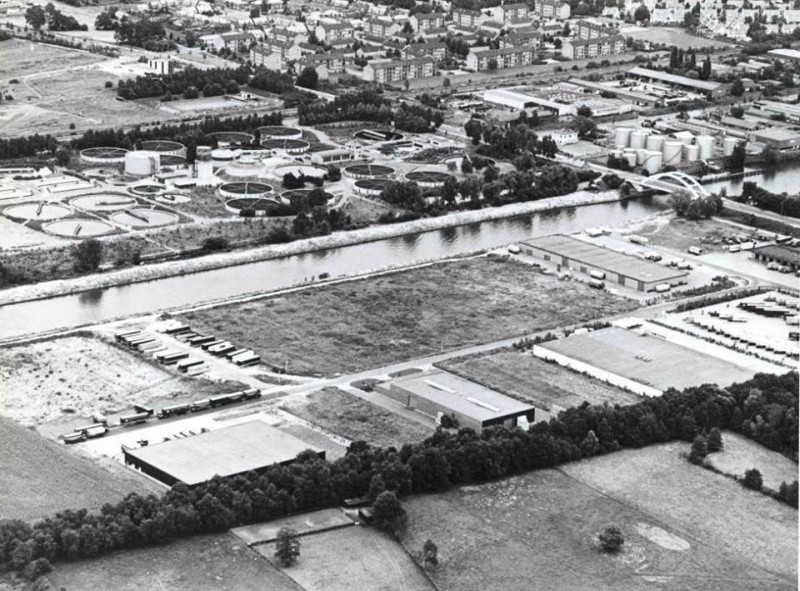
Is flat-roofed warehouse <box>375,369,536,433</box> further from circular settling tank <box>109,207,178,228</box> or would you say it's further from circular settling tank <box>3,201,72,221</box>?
circular settling tank <box>3,201,72,221</box>

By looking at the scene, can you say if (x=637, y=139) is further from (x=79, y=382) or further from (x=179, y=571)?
(x=179, y=571)

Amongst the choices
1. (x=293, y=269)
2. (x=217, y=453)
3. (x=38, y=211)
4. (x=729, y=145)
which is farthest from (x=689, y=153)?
(x=217, y=453)

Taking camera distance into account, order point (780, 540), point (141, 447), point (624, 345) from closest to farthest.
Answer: point (780, 540)
point (141, 447)
point (624, 345)

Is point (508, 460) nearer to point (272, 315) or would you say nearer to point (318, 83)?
point (272, 315)

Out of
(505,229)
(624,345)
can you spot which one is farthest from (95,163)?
(624,345)

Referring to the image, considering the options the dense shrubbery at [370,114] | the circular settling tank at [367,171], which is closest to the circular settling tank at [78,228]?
the circular settling tank at [367,171]
